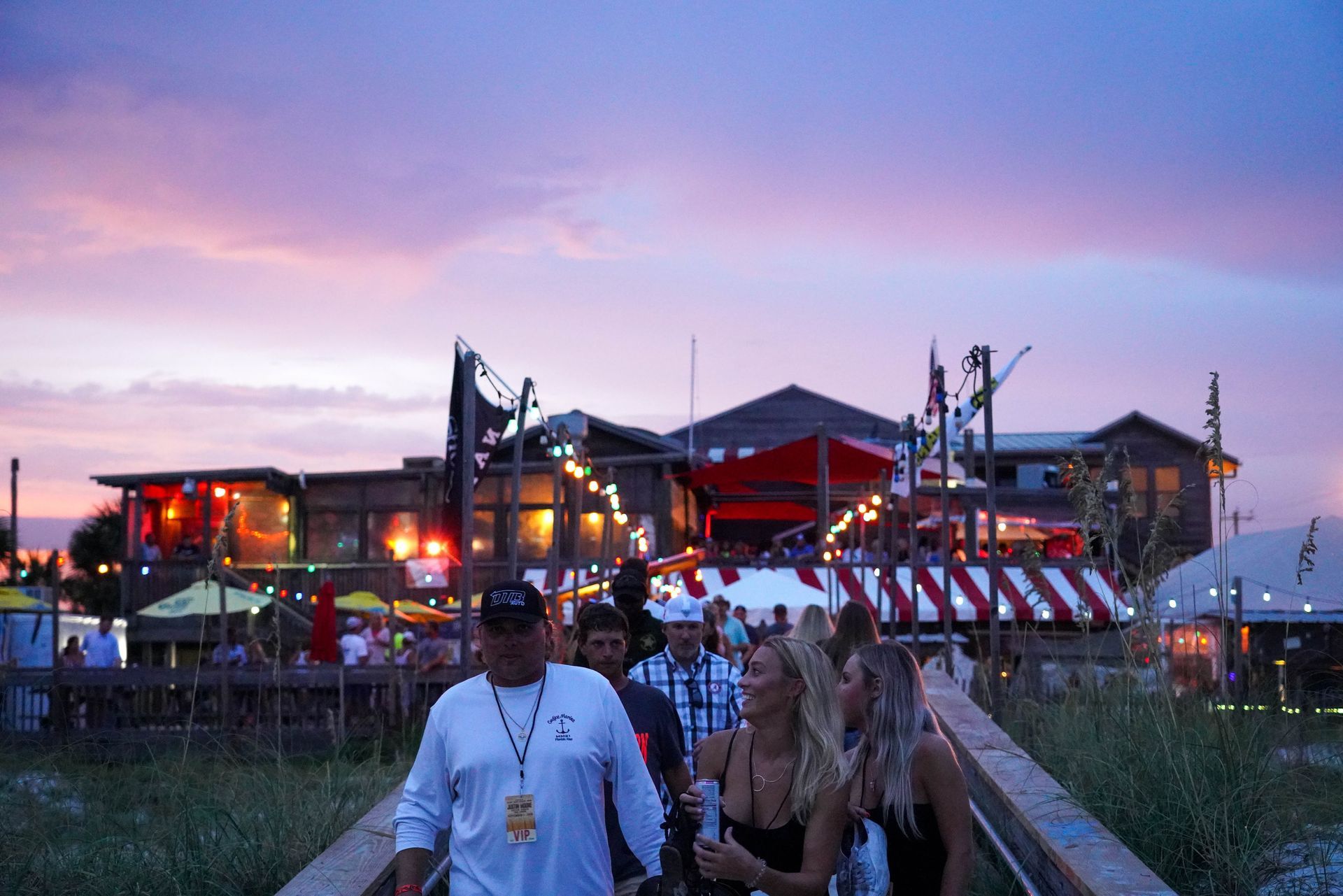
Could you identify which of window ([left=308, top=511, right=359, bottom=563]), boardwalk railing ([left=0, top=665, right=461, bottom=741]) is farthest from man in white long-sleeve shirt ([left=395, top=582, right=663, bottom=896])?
window ([left=308, top=511, right=359, bottom=563])

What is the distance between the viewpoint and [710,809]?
391cm

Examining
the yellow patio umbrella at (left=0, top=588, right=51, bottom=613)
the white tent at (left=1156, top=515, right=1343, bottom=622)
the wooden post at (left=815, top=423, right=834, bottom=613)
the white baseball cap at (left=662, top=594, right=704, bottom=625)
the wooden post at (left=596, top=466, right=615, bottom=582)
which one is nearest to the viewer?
the white baseball cap at (left=662, top=594, right=704, bottom=625)

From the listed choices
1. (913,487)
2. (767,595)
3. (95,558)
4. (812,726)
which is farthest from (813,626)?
(95,558)

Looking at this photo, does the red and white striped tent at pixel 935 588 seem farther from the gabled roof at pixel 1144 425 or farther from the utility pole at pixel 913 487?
the gabled roof at pixel 1144 425

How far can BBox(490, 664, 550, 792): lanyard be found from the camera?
400cm

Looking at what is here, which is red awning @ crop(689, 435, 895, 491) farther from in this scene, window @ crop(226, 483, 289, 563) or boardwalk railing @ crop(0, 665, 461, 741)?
boardwalk railing @ crop(0, 665, 461, 741)

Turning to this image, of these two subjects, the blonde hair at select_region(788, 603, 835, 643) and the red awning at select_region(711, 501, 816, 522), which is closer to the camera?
the blonde hair at select_region(788, 603, 835, 643)

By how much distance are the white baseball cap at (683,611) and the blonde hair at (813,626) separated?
38.0 inches

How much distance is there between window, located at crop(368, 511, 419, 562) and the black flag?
21.6 meters

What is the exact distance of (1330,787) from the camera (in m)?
6.24

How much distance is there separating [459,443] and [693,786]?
26.2ft

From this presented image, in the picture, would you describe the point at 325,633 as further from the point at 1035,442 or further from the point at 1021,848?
the point at 1035,442

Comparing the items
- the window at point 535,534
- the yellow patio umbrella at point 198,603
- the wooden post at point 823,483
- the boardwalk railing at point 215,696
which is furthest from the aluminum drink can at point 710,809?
the window at point 535,534

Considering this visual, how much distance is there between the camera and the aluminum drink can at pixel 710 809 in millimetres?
3893
